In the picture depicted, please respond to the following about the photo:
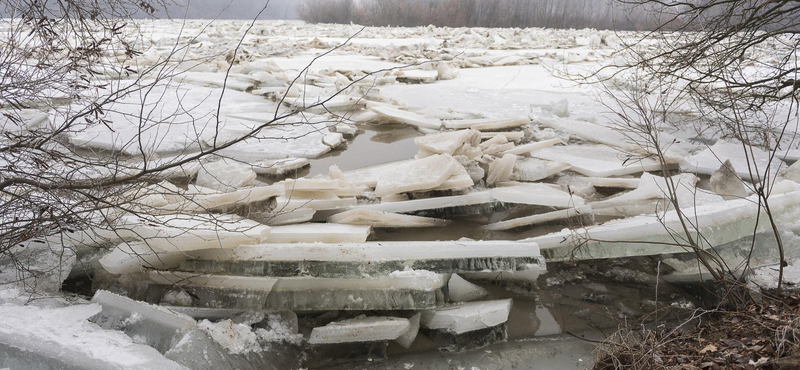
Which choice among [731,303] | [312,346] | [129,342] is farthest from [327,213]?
[731,303]

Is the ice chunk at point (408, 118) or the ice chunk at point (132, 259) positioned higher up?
the ice chunk at point (408, 118)

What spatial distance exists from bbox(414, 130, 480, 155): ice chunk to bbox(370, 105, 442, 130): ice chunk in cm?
131

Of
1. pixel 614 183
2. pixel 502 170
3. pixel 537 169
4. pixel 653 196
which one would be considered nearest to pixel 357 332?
pixel 502 170

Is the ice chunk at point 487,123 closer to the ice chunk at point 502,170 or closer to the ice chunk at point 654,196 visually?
the ice chunk at point 502,170

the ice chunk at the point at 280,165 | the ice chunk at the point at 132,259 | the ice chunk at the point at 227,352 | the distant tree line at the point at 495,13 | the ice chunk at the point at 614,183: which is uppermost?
the distant tree line at the point at 495,13

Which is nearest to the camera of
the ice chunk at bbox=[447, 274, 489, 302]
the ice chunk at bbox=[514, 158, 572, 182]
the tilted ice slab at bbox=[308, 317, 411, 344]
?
the tilted ice slab at bbox=[308, 317, 411, 344]

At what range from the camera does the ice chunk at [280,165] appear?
502cm

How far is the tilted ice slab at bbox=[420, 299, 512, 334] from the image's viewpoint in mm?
2705

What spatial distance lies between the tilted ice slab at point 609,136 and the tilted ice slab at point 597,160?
162mm

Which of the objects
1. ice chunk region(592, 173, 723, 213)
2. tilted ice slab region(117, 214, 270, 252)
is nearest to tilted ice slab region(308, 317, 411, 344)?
tilted ice slab region(117, 214, 270, 252)

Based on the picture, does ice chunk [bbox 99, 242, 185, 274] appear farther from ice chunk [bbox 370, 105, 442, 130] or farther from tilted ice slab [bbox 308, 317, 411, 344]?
ice chunk [bbox 370, 105, 442, 130]

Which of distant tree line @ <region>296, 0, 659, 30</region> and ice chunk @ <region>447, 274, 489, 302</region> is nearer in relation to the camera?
ice chunk @ <region>447, 274, 489, 302</region>

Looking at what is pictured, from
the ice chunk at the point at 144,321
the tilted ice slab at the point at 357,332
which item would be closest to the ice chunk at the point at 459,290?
the tilted ice slab at the point at 357,332

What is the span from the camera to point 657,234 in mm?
3180
